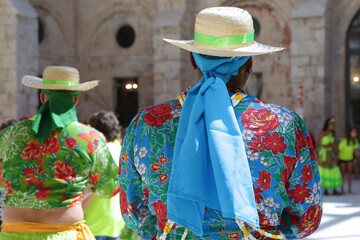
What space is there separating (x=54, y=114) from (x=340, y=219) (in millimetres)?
6242

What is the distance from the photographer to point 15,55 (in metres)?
14.9

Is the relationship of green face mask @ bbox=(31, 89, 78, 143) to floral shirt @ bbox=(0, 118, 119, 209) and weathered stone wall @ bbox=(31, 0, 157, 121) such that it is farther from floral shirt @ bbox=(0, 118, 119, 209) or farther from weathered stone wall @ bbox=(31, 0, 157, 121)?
weathered stone wall @ bbox=(31, 0, 157, 121)

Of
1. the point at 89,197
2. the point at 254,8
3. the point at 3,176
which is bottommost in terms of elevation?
the point at 89,197

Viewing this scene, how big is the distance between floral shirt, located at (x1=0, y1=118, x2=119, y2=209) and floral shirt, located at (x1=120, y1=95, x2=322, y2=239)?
3.44 ft

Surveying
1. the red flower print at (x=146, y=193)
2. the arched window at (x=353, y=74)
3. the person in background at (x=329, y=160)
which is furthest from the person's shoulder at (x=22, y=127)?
the arched window at (x=353, y=74)

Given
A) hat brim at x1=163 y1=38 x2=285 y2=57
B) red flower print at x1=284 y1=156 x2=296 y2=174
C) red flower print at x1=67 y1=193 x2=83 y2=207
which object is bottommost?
red flower print at x1=67 y1=193 x2=83 y2=207

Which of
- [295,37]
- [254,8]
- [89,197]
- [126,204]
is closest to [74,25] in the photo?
[254,8]

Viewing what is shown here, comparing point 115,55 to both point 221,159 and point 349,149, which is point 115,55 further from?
point 221,159

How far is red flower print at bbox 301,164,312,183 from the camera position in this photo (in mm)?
1911

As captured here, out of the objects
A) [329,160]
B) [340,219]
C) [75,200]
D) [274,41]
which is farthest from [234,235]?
[274,41]

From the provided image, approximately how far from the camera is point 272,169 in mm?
1839

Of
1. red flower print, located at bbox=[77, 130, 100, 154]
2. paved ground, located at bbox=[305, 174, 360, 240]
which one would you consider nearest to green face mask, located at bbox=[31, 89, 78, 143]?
red flower print, located at bbox=[77, 130, 100, 154]

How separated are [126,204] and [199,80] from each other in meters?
0.61

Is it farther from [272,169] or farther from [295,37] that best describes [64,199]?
[295,37]
